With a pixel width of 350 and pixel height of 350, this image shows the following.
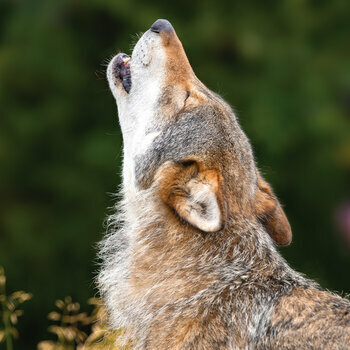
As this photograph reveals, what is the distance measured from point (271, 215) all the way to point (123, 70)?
1.34 m

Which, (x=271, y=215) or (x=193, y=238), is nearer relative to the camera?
(x=193, y=238)

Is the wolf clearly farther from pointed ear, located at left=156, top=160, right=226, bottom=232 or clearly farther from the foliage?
the foliage

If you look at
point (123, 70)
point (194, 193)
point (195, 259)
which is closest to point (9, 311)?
point (195, 259)

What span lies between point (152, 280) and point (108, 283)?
0.43 metres

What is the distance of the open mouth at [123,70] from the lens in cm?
471

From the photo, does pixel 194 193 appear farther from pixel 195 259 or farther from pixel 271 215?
pixel 271 215

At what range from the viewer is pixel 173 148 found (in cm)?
428

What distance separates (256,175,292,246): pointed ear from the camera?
4590 millimetres

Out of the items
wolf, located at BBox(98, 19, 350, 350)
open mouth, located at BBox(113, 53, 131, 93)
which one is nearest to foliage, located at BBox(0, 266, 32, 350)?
wolf, located at BBox(98, 19, 350, 350)

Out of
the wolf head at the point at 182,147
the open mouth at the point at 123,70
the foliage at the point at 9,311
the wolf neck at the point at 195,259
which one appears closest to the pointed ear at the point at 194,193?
the wolf head at the point at 182,147

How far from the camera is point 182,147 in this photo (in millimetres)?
4250

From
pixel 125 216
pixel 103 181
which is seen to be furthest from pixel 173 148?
pixel 103 181

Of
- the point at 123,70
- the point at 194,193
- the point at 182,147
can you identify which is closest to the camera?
the point at 194,193

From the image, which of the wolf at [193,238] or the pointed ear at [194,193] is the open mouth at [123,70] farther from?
the pointed ear at [194,193]
